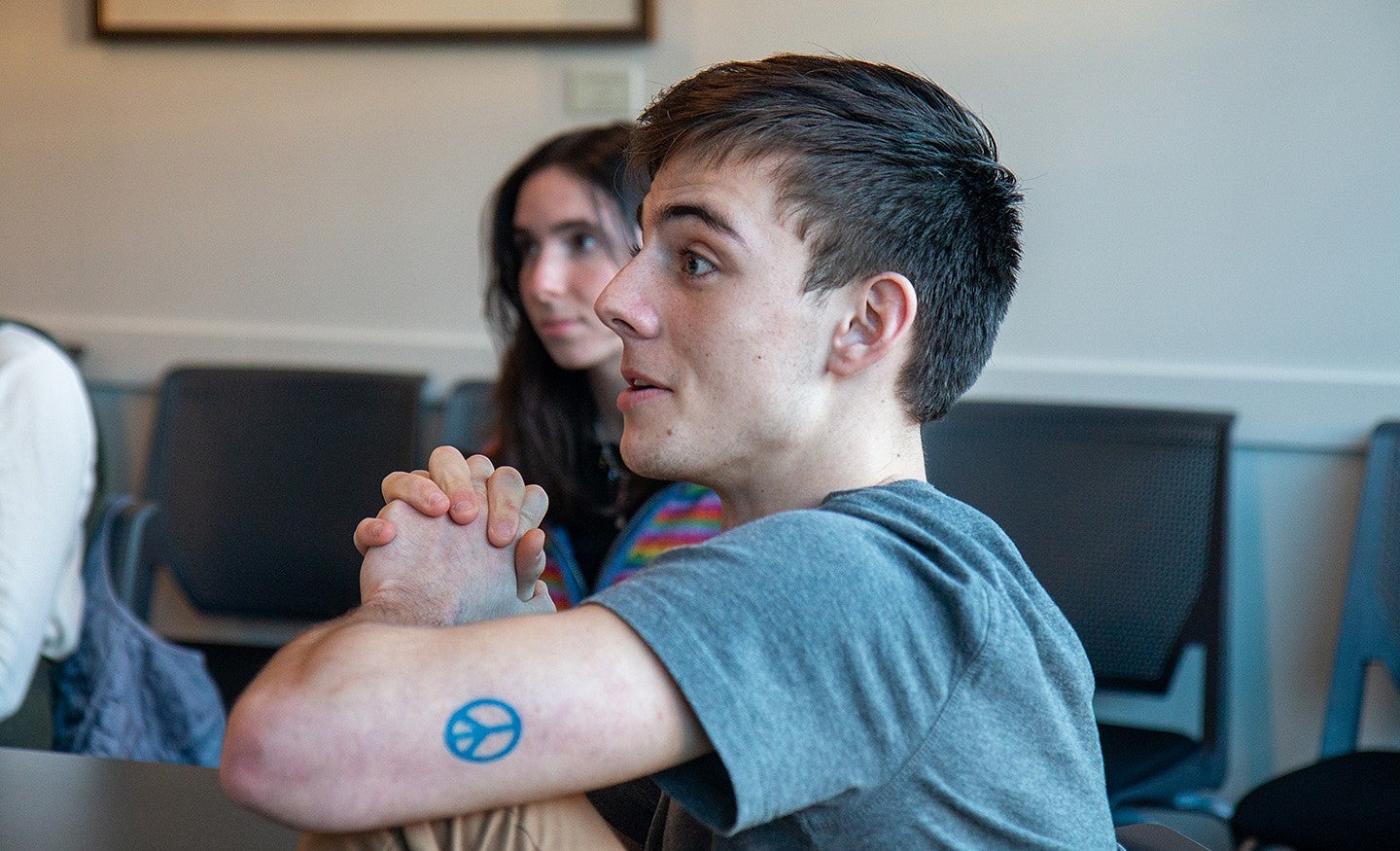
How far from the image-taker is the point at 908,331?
995 millimetres

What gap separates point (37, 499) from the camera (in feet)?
5.48

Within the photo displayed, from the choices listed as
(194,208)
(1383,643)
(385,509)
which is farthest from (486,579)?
(194,208)

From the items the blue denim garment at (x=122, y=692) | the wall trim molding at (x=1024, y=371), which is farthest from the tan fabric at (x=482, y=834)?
the wall trim molding at (x=1024, y=371)

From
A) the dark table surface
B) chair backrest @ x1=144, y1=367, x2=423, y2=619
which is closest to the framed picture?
chair backrest @ x1=144, y1=367, x2=423, y2=619

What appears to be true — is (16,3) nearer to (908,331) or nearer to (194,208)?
(194,208)

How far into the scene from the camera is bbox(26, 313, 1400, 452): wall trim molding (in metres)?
2.23

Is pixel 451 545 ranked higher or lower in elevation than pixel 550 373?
higher

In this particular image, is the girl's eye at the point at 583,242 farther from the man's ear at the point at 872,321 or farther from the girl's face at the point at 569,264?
the man's ear at the point at 872,321

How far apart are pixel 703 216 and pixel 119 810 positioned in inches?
24.1

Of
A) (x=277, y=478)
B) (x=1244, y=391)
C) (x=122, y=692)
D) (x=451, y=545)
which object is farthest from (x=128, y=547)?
(x=1244, y=391)

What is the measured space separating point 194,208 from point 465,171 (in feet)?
2.01

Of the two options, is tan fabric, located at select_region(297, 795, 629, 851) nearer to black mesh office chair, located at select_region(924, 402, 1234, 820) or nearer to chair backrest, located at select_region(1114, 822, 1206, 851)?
chair backrest, located at select_region(1114, 822, 1206, 851)

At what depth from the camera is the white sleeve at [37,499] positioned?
1.62 meters

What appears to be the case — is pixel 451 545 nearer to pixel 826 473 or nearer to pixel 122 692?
pixel 826 473
